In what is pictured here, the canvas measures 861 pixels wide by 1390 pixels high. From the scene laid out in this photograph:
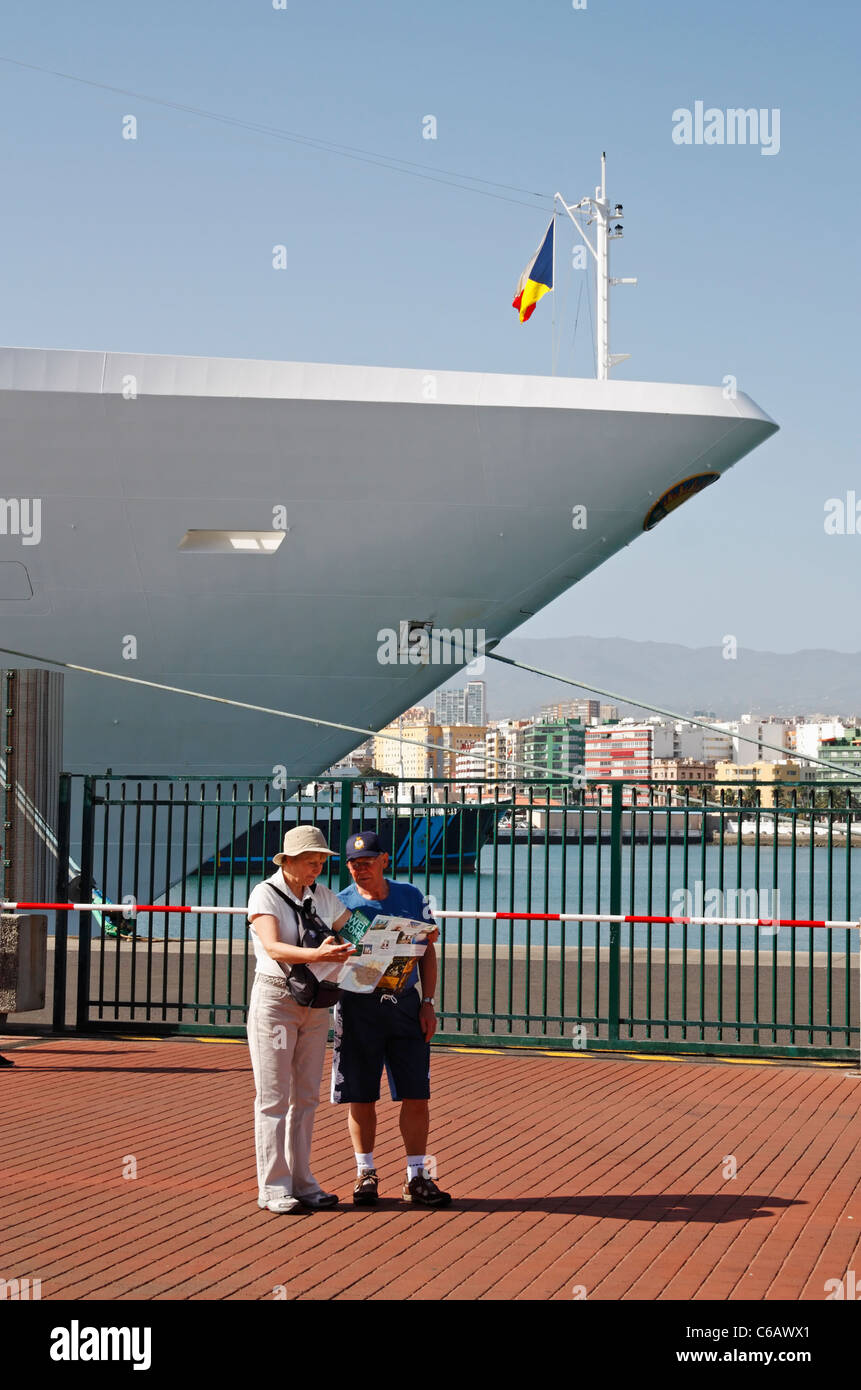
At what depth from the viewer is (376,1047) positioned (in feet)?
18.7

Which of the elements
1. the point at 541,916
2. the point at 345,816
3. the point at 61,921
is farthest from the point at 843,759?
the point at 61,921

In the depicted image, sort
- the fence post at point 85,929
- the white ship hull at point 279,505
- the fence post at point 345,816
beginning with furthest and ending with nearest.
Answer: the white ship hull at point 279,505 → the fence post at point 85,929 → the fence post at point 345,816

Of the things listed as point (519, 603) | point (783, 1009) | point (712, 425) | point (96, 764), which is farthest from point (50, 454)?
point (783, 1009)

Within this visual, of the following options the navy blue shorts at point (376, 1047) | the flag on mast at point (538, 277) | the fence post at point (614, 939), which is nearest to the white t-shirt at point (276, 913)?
the navy blue shorts at point (376, 1047)

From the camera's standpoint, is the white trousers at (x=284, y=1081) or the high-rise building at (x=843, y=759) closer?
the white trousers at (x=284, y=1081)

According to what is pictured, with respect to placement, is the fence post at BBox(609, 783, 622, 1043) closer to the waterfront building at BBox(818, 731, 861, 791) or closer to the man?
Result: the waterfront building at BBox(818, 731, 861, 791)

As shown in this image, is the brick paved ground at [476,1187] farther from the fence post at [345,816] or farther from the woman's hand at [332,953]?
the fence post at [345,816]

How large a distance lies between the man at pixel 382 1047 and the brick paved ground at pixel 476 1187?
0.61 ft

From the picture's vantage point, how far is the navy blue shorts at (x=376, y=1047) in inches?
224

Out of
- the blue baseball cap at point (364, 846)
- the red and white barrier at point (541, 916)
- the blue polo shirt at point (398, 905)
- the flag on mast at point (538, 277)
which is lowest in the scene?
the red and white barrier at point (541, 916)

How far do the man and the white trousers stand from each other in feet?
0.45

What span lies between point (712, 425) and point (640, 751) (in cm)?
15495

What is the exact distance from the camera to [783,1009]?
467 inches
